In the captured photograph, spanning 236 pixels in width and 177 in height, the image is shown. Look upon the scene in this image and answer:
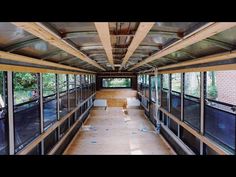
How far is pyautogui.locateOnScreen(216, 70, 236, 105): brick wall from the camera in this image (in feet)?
10.8

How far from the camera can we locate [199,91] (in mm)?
4199

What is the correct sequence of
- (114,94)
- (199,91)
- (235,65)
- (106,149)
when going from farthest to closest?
(114,94), (106,149), (199,91), (235,65)

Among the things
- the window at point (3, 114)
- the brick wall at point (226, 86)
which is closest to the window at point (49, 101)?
the window at point (3, 114)

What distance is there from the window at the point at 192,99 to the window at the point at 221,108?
419mm

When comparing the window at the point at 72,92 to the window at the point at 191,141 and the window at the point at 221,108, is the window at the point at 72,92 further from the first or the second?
the window at the point at 221,108

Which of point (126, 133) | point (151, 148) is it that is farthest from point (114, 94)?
point (151, 148)

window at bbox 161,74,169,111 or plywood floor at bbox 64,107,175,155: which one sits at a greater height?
window at bbox 161,74,169,111

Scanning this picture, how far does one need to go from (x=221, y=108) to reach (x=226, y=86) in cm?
50

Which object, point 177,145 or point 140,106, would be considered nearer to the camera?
point 177,145

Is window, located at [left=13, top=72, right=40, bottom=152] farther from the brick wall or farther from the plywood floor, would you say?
the brick wall

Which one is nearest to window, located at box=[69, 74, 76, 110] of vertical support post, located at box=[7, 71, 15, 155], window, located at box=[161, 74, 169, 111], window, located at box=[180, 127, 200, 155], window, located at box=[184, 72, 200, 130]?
window, located at box=[161, 74, 169, 111]

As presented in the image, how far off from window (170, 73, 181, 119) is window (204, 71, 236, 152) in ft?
5.90
